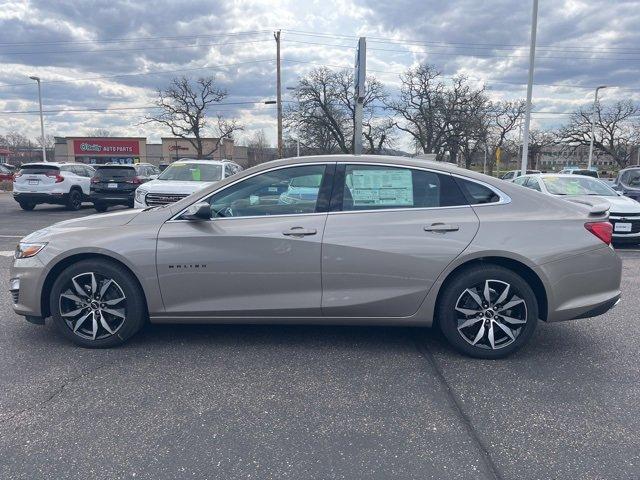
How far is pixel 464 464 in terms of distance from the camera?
8.10 ft

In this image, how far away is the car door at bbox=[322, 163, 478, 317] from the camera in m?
3.61

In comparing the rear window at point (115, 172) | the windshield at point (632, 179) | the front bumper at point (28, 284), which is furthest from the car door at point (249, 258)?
the rear window at point (115, 172)

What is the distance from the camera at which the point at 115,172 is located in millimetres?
15391

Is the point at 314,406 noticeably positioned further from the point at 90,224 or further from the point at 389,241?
the point at 90,224

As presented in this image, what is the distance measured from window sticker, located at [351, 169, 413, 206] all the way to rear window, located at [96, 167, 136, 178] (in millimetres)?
13518

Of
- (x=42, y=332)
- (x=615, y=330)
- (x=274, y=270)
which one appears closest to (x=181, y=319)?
(x=274, y=270)

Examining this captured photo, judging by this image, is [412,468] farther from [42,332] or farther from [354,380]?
[42,332]

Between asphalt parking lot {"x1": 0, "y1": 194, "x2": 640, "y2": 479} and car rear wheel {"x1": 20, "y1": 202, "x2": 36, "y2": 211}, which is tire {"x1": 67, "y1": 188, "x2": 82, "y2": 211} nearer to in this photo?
car rear wheel {"x1": 20, "y1": 202, "x2": 36, "y2": 211}

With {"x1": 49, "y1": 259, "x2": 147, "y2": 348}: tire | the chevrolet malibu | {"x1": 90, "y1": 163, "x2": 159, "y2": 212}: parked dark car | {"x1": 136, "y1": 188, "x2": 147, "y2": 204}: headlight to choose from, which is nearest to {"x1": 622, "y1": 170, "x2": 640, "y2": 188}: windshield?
the chevrolet malibu

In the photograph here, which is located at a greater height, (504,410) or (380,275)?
(380,275)

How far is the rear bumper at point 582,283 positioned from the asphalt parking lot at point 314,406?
1.42 feet

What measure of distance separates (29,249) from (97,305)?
73 centimetres

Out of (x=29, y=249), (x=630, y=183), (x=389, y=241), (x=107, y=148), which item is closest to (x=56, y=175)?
(x=29, y=249)

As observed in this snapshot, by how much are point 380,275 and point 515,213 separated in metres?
1.17
